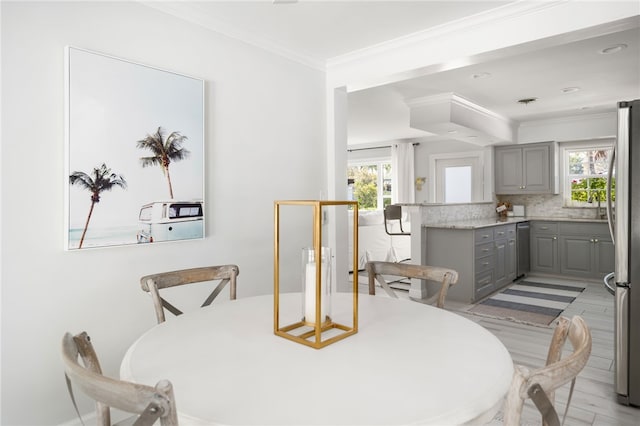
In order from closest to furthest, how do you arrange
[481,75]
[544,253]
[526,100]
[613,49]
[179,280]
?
[179,280] < [613,49] < [481,75] < [526,100] < [544,253]

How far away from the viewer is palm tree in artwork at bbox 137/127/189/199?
7.50 feet

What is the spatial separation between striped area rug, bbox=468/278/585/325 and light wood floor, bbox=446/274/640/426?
152 millimetres

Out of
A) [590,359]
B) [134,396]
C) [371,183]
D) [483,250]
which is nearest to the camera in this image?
[134,396]

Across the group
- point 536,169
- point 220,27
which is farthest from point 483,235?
point 220,27

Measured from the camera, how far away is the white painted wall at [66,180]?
1864 millimetres

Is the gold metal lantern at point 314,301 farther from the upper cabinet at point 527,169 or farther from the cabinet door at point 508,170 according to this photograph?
the cabinet door at point 508,170

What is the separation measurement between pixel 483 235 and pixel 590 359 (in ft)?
6.88

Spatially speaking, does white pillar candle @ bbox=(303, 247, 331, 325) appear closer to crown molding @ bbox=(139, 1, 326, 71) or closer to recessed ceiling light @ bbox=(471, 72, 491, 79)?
crown molding @ bbox=(139, 1, 326, 71)

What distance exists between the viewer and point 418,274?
2.12 metres

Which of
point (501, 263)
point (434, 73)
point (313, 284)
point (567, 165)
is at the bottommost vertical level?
point (501, 263)

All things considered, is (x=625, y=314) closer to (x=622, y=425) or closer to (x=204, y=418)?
(x=622, y=425)

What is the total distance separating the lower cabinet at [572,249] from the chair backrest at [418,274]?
16.5 ft

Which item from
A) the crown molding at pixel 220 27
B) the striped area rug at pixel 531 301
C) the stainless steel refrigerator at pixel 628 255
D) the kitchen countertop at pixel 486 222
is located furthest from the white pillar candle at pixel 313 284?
the kitchen countertop at pixel 486 222

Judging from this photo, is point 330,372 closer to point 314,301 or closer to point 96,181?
point 314,301
